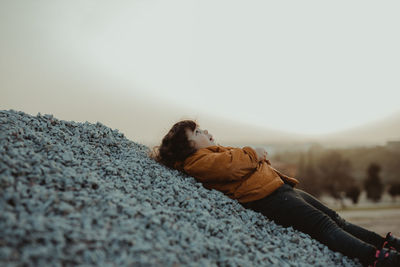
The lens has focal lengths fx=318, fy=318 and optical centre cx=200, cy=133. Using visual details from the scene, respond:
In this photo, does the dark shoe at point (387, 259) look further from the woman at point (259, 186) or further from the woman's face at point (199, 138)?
the woman's face at point (199, 138)

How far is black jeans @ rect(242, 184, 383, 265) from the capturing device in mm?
4477

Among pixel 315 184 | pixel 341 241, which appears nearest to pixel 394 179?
pixel 315 184

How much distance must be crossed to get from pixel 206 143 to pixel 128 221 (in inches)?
91.1

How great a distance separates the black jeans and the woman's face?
3.85ft

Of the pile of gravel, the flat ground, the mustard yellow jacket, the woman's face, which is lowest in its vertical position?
the flat ground

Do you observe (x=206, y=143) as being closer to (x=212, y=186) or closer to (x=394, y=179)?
(x=212, y=186)

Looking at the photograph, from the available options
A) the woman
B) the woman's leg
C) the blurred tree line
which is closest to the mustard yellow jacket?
the woman

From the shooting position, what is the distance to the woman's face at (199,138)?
530 centimetres

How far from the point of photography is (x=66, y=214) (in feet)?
10.8

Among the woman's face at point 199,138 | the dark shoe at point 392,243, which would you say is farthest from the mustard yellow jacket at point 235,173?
the dark shoe at point 392,243

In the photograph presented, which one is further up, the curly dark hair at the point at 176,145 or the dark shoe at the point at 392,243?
the curly dark hair at the point at 176,145

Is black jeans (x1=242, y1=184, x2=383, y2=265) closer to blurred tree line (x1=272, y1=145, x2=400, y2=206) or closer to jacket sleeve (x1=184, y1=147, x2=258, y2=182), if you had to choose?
jacket sleeve (x1=184, y1=147, x2=258, y2=182)

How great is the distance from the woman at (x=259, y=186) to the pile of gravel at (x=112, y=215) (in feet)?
0.55

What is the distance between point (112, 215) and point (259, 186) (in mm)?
2344
